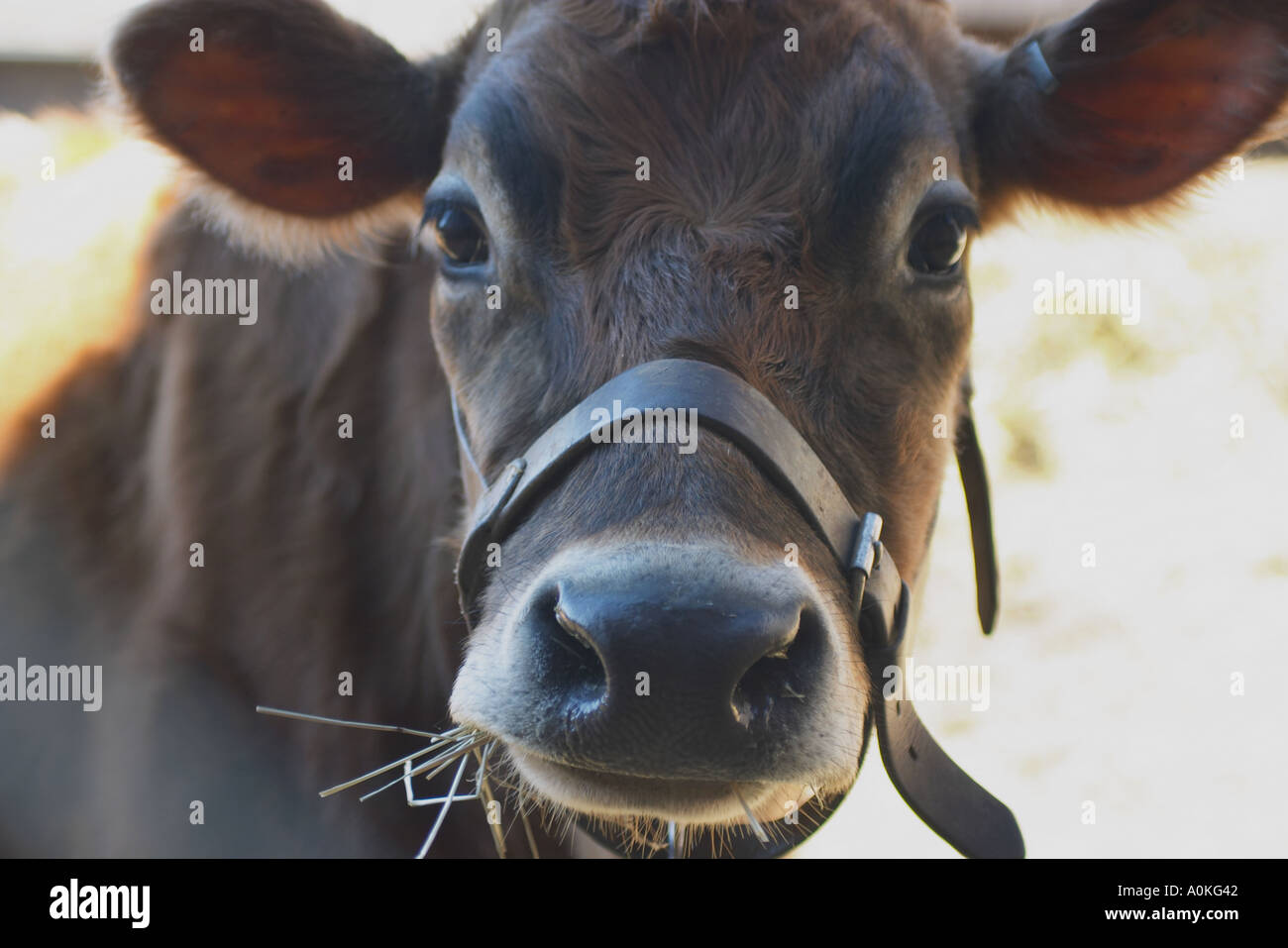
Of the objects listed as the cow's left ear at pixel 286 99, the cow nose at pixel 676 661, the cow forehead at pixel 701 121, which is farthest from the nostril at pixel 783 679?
the cow's left ear at pixel 286 99

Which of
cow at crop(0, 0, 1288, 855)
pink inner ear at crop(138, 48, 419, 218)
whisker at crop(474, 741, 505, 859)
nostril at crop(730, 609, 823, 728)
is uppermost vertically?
pink inner ear at crop(138, 48, 419, 218)

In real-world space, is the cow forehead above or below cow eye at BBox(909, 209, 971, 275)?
above

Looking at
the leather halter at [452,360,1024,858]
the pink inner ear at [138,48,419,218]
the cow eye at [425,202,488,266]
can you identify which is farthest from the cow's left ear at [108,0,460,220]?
the leather halter at [452,360,1024,858]

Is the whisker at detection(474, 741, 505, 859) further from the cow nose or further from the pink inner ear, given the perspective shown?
the pink inner ear

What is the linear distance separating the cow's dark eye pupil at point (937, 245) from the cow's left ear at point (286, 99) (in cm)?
121

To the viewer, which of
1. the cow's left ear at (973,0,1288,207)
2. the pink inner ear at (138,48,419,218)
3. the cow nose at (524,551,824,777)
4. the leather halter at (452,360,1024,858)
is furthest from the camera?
the pink inner ear at (138,48,419,218)

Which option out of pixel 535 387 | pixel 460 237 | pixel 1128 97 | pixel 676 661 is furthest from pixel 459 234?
pixel 1128 97

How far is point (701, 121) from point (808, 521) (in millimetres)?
813

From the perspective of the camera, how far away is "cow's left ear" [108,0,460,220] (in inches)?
104

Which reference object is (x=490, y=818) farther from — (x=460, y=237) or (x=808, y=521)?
(x=460, y=237)

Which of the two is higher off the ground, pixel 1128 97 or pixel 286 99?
pixel 286 99

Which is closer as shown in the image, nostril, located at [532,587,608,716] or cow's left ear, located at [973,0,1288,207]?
nostril, located at [532,587,608,716]

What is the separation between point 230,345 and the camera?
308 centimetres

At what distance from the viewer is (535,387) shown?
2.25m
